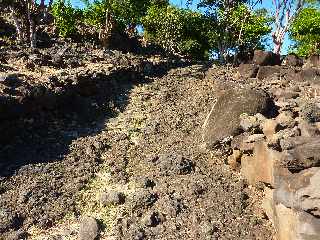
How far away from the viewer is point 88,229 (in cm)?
1205

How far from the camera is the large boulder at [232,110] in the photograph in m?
15.2

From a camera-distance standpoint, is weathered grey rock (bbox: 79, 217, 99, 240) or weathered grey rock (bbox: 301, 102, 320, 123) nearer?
weathered grey rock (bbox: 79, 217, 99, 240)

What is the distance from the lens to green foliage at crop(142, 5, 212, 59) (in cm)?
3011

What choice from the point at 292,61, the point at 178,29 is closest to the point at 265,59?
the point at 292,61

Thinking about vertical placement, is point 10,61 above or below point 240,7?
below

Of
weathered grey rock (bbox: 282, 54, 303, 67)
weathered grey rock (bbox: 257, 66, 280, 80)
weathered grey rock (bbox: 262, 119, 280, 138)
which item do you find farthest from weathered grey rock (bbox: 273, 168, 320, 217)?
weathered grey rock (bbox: 282, 54, 303, 67)

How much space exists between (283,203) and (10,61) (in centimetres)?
1365

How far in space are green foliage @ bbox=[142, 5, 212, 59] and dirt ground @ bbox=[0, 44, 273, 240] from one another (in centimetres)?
1234

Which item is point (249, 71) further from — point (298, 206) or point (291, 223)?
point (298, 206)

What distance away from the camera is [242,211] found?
42.2ft

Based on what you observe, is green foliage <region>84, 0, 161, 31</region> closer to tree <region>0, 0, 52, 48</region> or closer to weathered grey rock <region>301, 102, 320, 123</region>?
tree <region>0, 0, 52, 48</region>

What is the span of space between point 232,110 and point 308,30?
2210 centimetres

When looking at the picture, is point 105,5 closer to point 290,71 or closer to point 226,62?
point 226,62

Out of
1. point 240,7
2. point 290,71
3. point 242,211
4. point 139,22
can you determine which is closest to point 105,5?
point 139,22
